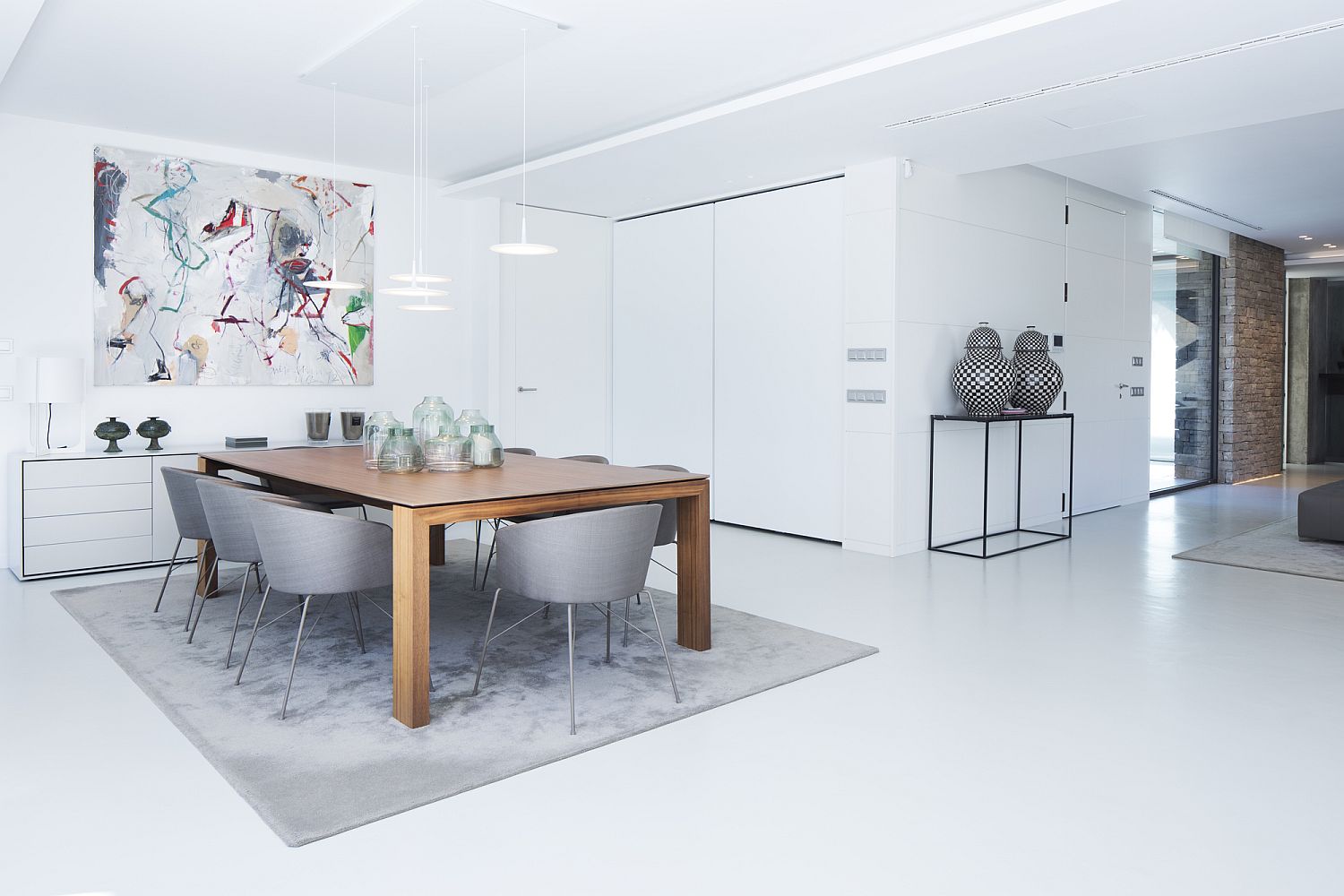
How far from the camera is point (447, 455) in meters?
4.12

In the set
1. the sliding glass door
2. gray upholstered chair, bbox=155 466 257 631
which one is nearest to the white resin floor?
gray upholstered chair, bbox=155 466 257 631

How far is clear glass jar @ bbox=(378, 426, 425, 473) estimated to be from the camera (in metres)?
4.06

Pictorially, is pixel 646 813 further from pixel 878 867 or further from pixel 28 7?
pixel 28 7

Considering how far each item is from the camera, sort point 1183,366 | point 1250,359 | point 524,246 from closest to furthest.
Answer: point 524,246, point 1183,366, point 1250,359

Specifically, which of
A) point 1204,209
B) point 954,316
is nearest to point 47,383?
point 954,316

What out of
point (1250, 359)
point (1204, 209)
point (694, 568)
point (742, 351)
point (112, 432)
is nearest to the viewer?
point (694, 568)

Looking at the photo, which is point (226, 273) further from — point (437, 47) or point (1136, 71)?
point (1136, 71)

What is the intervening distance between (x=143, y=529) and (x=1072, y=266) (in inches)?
282

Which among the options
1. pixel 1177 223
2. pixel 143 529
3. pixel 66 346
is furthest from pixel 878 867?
pixel 1177 223

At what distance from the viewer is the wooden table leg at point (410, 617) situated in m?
3.15

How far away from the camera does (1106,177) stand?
7453mm

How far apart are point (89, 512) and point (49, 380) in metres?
0.80

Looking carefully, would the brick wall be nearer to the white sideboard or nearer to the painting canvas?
the painting canvas

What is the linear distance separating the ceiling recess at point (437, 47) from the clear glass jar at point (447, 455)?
1.80m
